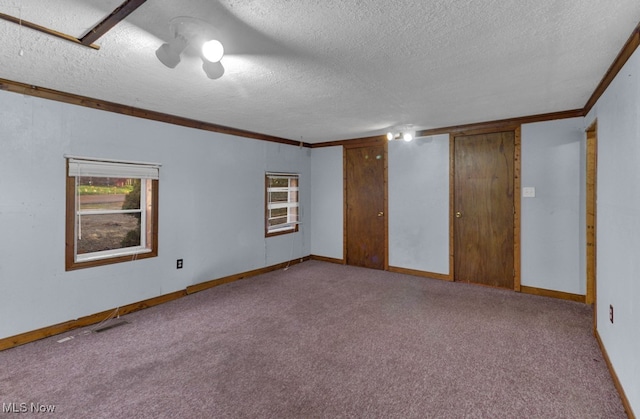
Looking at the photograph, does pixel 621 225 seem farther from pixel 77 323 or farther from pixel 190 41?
pixel 77 323

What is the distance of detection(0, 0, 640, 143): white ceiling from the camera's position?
1.64m

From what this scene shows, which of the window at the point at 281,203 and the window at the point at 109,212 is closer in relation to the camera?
the window at the point at 109,212

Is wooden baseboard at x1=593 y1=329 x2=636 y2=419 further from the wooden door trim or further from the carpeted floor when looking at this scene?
the wooden door trim

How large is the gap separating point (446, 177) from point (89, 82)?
4.43 m

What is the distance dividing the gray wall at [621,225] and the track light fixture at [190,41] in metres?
2.45

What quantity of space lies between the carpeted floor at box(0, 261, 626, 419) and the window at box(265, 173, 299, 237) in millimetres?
1876

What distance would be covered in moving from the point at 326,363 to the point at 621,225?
2285 mm

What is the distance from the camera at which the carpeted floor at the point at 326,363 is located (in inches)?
77.0

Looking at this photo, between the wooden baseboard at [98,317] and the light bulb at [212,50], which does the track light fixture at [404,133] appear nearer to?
the wooden baseboard at [98,317]

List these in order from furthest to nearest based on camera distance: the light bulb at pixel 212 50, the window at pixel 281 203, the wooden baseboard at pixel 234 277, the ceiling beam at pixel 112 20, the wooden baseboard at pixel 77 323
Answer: the window at pixel 281 203, the wooden baseboard at pixel 234 277, the wooden baseboard at pixel 77 323, the light bulb at pixel 212 50, the ceiling beam at pixel 112 20

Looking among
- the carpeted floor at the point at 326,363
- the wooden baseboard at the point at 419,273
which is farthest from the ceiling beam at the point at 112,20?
the wooden baseboard at the point at 419,273

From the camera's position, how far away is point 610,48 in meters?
2.08

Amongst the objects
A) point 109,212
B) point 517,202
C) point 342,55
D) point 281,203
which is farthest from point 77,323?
point 517,202

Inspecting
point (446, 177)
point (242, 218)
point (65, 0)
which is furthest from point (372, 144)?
point (65, 0)
